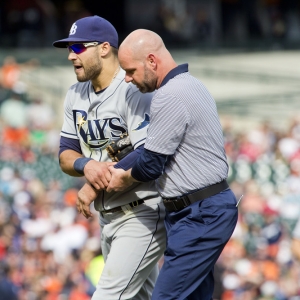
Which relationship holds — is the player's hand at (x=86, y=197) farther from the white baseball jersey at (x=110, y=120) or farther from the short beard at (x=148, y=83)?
the short beard at (x=148, y=83)

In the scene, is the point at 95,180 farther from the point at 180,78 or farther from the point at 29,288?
the point at 29,288

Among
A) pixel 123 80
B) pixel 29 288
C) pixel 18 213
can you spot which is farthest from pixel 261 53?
pixel 123 80

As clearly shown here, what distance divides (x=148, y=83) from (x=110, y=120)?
37 centimetres

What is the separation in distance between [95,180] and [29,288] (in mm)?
4480

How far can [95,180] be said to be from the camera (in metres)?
3.55

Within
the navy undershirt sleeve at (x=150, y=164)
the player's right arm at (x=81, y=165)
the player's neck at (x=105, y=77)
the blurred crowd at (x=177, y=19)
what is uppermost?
the player's neck at (x=105, y=77)

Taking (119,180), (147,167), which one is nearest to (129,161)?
(119,180)

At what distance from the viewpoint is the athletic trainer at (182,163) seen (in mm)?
3283

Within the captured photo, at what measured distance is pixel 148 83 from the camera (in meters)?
3.37

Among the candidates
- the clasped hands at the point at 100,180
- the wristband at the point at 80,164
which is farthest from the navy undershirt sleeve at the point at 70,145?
the clasped hands at the point at 100,180

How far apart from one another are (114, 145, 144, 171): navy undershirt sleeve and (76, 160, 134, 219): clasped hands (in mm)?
27

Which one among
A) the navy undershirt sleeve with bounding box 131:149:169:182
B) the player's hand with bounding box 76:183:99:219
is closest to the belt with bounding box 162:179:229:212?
the navy undershirt sleeve with bounding box 131:149:169:182

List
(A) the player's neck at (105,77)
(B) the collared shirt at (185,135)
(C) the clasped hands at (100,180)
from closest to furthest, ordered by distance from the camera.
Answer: (B) the collared shirt at (185,135)
(C) the clasped hands at (100,180)
(A) the player's neck at (105,77)

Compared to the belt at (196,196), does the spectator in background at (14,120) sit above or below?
below
